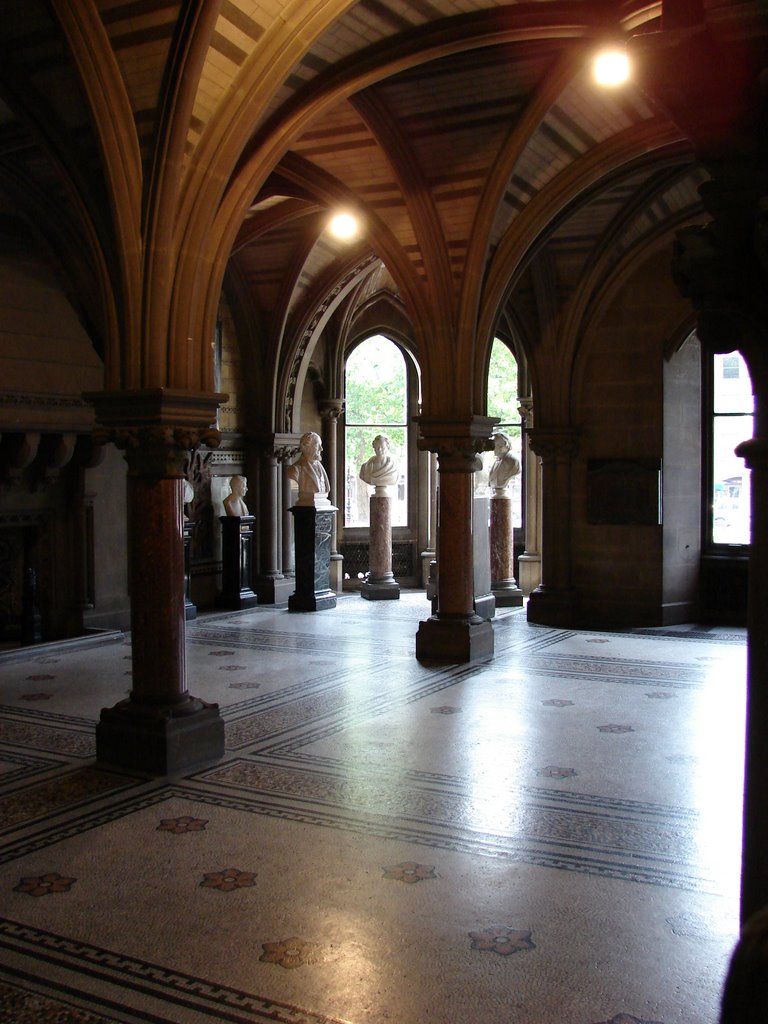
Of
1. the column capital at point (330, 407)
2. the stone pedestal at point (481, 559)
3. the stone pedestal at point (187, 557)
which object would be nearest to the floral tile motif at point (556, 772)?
the stone pedestal at point (481, 559)

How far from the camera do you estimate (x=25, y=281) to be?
10742 mm

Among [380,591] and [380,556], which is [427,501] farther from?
[380,591]

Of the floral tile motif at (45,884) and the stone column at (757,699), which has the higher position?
the stone column at (757,699)

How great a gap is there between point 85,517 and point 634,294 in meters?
7.48

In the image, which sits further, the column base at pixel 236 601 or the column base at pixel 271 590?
the column base at pixel 271 590

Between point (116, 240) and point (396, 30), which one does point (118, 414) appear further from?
point (396, 30)

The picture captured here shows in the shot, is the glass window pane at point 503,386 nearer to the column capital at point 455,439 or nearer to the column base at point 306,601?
the column base at point 306,601

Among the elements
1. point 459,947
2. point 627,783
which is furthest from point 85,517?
point 459,947

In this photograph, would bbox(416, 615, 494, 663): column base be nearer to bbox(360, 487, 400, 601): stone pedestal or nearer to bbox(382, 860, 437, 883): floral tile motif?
bbox(360, 487, 400, 601): stone pedestal

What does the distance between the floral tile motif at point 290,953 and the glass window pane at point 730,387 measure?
1124 cm

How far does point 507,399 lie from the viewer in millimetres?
17984

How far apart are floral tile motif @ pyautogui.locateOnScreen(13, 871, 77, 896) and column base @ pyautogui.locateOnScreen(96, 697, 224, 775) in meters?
1.65

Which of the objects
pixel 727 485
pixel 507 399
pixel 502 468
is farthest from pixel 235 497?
pixel 727 485

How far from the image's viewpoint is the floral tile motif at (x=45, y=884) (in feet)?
15.6
